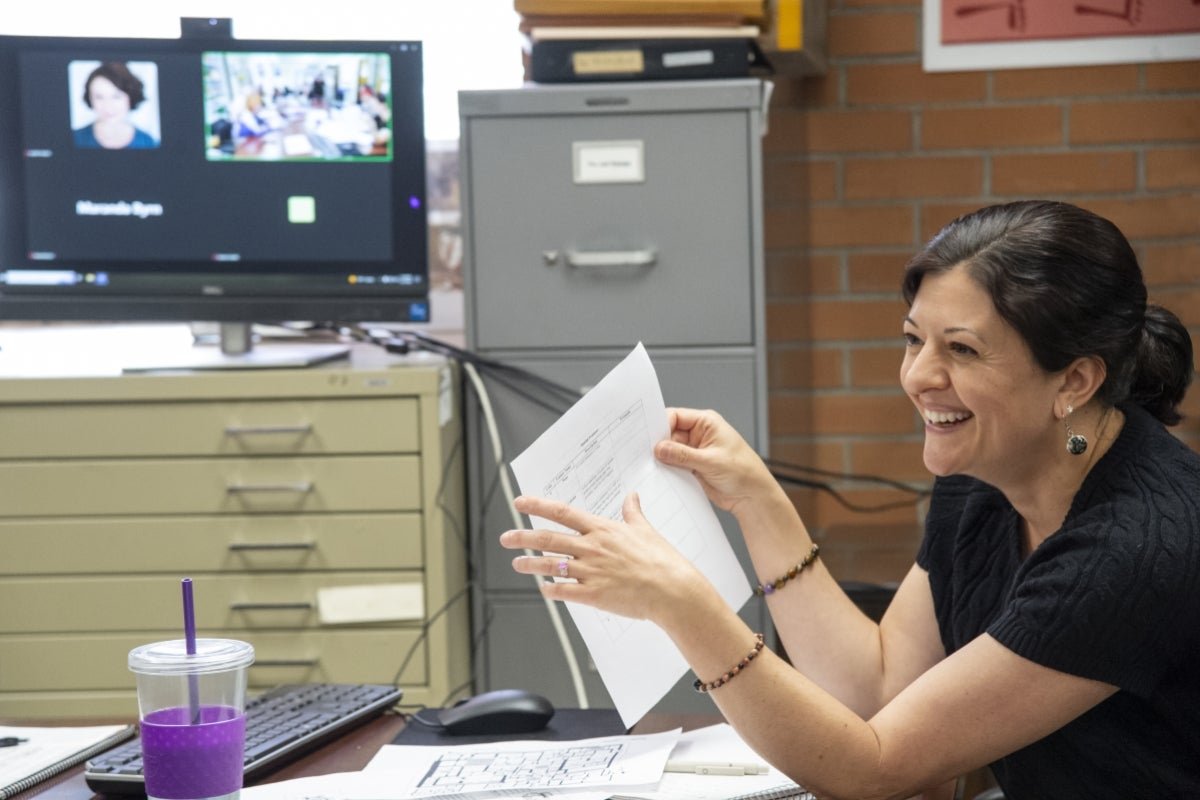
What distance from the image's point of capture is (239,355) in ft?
7.46

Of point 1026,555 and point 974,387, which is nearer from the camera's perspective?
point 974,387

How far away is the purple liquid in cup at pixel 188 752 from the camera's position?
3.11 feet

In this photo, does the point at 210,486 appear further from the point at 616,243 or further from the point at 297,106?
the point at 616,243

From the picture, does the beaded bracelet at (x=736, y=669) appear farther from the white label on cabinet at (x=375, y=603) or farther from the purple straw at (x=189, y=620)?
the white label on cabinet at (x=375, y=603)

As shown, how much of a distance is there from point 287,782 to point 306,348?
133 centimetres

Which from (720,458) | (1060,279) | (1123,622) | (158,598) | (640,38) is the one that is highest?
(640,38)

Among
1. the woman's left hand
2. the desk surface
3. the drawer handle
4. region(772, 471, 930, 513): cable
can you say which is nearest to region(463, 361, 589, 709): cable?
the drawer handle

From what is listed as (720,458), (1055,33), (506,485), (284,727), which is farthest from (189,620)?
(1055,33)

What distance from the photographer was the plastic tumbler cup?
3.12ft

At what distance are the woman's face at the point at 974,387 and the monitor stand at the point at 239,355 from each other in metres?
1.16

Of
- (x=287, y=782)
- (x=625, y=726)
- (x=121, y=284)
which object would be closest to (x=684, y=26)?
(x=121, y=284)

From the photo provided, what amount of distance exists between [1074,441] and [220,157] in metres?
1.54

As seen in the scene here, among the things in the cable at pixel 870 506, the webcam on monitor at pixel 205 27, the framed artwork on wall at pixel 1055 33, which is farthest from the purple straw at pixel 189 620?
the framed artwork on wall at pixel 1055 33

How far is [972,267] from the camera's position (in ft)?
4.12
